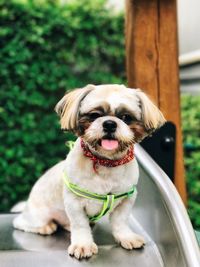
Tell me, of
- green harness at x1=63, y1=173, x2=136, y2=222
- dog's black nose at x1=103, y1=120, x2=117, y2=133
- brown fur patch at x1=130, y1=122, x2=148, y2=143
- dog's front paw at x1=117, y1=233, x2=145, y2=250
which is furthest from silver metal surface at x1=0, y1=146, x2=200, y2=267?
dog's black nose at x1=103, y1=120, x2=117, y2=133

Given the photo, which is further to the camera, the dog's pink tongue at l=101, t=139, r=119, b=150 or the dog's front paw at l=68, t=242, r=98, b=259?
the dog's front paw at l=68, t=242, r=98, b=259

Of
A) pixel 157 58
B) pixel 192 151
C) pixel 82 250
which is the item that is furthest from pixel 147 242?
pixel 192 151

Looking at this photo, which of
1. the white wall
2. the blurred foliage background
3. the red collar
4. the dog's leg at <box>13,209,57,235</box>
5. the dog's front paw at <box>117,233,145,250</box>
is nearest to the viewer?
the red collar

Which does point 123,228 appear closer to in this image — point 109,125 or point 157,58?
point 109,125

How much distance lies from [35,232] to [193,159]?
2133mm

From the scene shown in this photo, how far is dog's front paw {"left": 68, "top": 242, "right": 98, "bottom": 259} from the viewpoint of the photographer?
2.18m

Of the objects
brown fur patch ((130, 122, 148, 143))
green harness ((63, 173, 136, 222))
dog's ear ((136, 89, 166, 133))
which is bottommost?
green harness ((63, 173, 136, 222))

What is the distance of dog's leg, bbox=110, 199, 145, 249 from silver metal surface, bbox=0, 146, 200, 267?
29 mm

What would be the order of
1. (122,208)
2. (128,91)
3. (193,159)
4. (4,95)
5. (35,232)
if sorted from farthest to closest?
(4,95)
(193,159)
(35,232)
(122,208)
(128,91)

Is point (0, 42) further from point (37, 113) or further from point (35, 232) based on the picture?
point (35, 232)

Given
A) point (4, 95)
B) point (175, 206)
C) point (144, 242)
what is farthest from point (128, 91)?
point (4, 95)

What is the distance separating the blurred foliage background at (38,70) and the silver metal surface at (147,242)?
7.77ft

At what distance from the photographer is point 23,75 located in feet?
16.7

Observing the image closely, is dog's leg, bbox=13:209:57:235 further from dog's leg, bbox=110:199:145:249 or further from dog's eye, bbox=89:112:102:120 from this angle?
dog's eye, bbox=89:112:102:120
